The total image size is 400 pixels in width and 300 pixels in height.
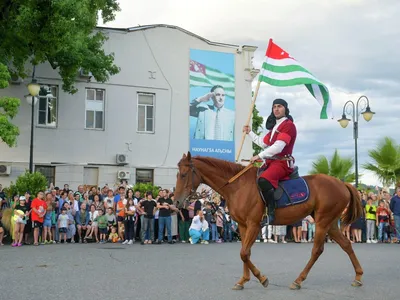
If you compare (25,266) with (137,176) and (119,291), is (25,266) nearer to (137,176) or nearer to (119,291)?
(119,291)

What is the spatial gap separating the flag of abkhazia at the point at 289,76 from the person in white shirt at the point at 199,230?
10842 mm

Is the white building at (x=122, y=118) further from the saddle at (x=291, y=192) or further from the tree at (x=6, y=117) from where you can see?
the saddle at (x=291, y=192)

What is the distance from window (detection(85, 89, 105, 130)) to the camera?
29.8 meters

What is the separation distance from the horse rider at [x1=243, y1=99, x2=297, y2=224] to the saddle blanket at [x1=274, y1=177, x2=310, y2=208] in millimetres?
108

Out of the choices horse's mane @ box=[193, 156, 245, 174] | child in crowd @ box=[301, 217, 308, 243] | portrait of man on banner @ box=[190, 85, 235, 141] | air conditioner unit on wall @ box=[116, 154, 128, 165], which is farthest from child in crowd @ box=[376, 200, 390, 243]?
horse's mane @ box=[193, 156, 245, 174]

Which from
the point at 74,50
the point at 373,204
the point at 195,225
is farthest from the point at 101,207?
the point at 373,204

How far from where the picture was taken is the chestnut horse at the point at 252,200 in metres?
8.92

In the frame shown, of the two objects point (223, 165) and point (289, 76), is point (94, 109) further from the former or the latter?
point (223, 165)

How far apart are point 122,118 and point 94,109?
164cm

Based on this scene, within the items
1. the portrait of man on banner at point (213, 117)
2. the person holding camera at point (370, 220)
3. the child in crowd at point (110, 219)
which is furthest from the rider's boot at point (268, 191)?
the portrait of man on banner at point (213, 117)

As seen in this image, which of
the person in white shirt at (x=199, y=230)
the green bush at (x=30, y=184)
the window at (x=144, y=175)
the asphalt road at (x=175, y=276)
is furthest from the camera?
the window at (x=144, y=175)

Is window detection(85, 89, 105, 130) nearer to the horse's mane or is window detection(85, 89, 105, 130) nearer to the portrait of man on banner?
the portrait of man on banner

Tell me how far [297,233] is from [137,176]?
11.1 meters

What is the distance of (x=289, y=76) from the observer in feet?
36.1
